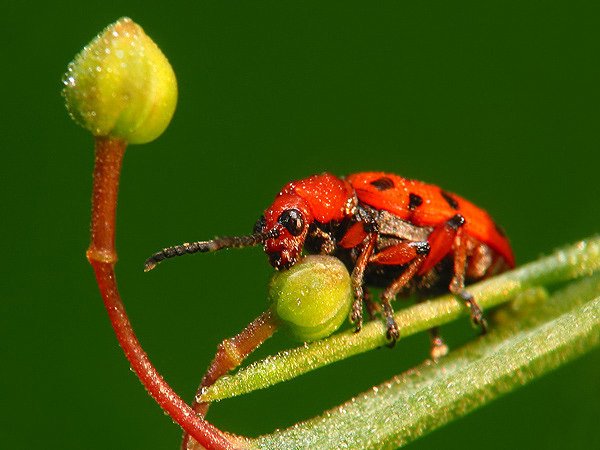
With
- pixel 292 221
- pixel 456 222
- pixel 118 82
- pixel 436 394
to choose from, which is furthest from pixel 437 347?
pixel 118 82

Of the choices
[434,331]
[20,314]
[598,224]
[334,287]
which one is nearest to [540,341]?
[334,287]

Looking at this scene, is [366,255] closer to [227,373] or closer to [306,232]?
[306,232]

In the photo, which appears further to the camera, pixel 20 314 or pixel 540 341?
pixel 20 314

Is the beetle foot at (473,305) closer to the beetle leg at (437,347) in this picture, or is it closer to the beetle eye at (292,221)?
the beetle leg at (437,347)

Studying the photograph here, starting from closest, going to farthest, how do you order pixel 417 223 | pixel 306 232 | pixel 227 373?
pixel 227 373
pixel 306 232
pixel 417 223

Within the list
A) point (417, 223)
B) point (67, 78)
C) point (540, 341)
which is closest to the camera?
point (67, 78)

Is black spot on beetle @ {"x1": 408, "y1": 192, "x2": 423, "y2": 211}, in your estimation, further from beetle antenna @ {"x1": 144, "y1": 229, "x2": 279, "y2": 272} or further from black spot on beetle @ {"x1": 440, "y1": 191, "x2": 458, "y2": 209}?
beetle antenna @ {"x1": 144, "y1": 229, "x2": 279, "y2": 272}

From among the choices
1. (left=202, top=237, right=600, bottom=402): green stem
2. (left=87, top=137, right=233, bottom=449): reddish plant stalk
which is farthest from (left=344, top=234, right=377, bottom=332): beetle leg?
(left=87, top=137, right=233, bottom=449): reddish plant stalk

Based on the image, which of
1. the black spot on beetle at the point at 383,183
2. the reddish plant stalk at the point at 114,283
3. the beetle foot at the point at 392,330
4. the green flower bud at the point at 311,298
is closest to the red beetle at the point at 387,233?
the black spot on beetle at the point at 383,183
